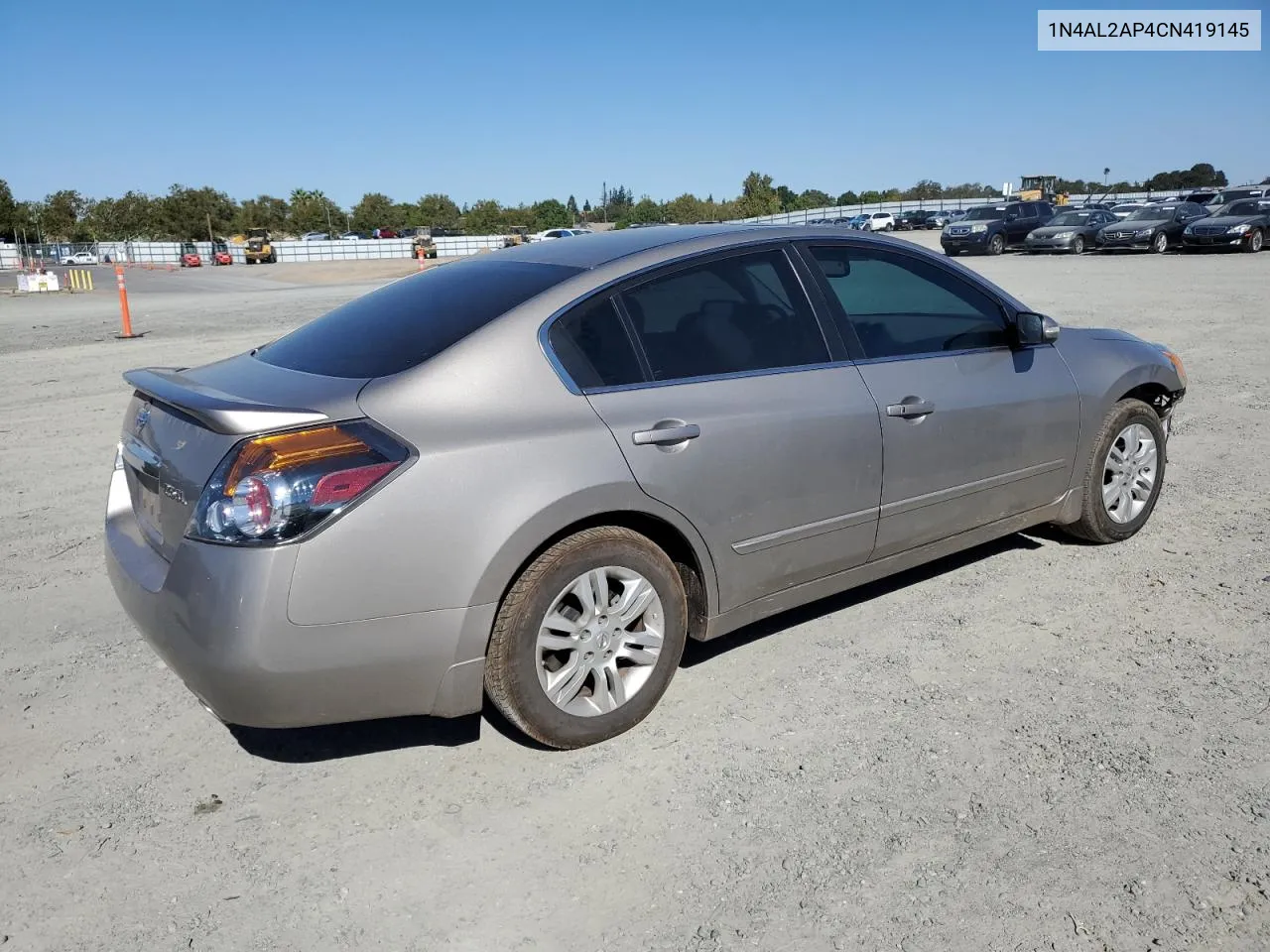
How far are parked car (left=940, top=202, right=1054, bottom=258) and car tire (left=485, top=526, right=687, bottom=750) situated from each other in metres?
33.6

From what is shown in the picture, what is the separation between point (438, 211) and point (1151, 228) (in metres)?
93.0

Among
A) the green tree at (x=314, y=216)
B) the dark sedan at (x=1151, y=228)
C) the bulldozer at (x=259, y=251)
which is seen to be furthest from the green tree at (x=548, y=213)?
the dark sedan at (x=1151, y=228)

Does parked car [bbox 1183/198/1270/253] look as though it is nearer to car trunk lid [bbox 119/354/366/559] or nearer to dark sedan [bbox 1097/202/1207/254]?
dark sedan [bbox 1097/202/1207/254]

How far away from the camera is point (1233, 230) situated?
28.8 metres

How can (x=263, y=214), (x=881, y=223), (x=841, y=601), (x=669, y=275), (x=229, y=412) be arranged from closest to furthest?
(x=229, y=412), (x=669, y=275), (x=841, y=601), (x=881, y=223), (x=263, y=214)

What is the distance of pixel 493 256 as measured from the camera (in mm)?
4250

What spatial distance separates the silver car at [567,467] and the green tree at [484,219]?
98838 millimetres

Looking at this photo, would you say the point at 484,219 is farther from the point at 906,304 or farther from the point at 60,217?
the point at 906,304

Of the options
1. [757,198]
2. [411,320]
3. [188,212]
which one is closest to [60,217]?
[188,212]

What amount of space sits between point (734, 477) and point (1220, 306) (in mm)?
14664

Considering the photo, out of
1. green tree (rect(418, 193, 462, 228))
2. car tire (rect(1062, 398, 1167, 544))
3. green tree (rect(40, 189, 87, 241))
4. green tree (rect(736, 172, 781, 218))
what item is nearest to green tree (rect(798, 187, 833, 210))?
green tree (rect(736, 172, 781, 218))

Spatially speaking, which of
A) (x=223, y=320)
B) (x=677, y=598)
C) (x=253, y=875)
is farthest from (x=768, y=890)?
(x=223, y=320)

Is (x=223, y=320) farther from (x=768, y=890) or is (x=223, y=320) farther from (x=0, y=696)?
(x=768, y=890)

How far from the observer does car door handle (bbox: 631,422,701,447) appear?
338cm
